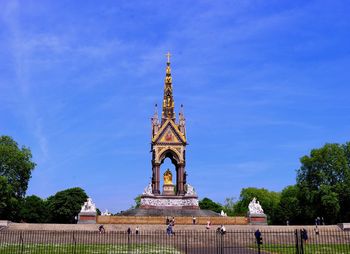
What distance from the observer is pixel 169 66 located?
63.1m

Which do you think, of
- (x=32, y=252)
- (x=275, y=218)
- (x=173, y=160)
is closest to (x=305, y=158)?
(x=173, y=160)

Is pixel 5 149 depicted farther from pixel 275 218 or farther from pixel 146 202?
pixel 275 218

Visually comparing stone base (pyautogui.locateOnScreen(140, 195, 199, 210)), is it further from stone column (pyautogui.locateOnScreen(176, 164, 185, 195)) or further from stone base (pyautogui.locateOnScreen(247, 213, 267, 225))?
stone base (pyautogui.locateOnScreen(247, 213, 267, 225))

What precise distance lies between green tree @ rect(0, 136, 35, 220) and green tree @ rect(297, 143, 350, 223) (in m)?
35.8

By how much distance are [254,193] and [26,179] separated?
55385 mm

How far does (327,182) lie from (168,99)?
2318cm

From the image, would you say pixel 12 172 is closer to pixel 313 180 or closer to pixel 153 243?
pixel 153 243

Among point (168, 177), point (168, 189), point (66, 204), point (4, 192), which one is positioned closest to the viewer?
point (4, 192)

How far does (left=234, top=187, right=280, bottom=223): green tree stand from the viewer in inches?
3629

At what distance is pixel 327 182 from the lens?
189ft

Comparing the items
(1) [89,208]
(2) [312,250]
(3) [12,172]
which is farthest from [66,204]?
(2) [312,250]

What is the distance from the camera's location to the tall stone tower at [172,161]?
52.8 m

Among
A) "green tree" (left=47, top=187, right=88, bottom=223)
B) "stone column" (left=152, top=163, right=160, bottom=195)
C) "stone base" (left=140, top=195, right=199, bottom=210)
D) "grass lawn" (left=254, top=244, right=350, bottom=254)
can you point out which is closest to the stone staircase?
"stone base" (left=140, top=195, right=199, bottom=210)

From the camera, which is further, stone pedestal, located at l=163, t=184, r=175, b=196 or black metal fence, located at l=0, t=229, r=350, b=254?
stone pedestal, located at l=163, t=184, r=175, b=196
